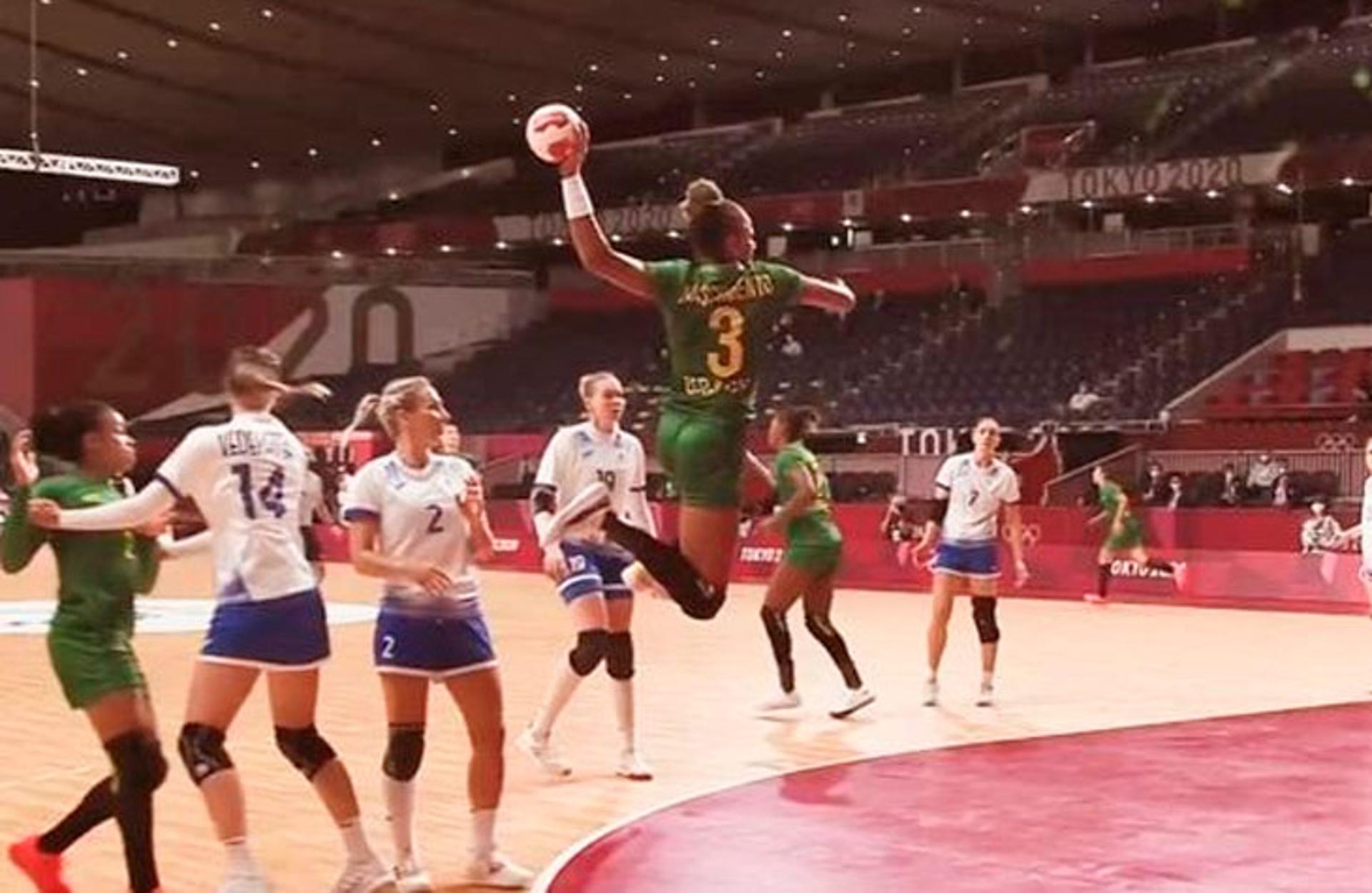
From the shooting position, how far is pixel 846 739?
10734 mm

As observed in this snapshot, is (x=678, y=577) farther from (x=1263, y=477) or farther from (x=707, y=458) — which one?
(x=1263, y=477)

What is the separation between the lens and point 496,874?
22.9 ft

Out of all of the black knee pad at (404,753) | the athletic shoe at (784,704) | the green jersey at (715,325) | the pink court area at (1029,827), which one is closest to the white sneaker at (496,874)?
the pink court area at (1029,827)

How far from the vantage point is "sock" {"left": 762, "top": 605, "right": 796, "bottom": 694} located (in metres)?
11.7

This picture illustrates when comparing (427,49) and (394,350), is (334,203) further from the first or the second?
(427,49)

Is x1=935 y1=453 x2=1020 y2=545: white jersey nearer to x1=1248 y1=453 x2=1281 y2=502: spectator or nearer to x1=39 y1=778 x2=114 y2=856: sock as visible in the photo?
x1=39 y1=778 x2=114 y2=856: sock

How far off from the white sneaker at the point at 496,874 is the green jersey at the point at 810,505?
3.85 metres

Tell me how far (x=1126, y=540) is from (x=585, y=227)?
16882 mm

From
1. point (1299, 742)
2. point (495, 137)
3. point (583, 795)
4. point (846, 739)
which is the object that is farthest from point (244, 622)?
point (495, 137)

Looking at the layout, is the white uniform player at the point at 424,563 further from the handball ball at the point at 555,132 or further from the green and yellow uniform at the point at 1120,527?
the green and yellow uniform at the point at 1120,527

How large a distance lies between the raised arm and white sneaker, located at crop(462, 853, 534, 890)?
2.40m

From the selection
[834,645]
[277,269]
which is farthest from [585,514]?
[277,269]

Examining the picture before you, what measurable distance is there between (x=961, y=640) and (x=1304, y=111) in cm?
1836

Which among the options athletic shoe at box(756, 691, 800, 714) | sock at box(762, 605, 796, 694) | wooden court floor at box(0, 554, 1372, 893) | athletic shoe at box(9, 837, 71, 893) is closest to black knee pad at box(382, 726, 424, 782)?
wooden court floor at box(0, 554, 1372, 893)
